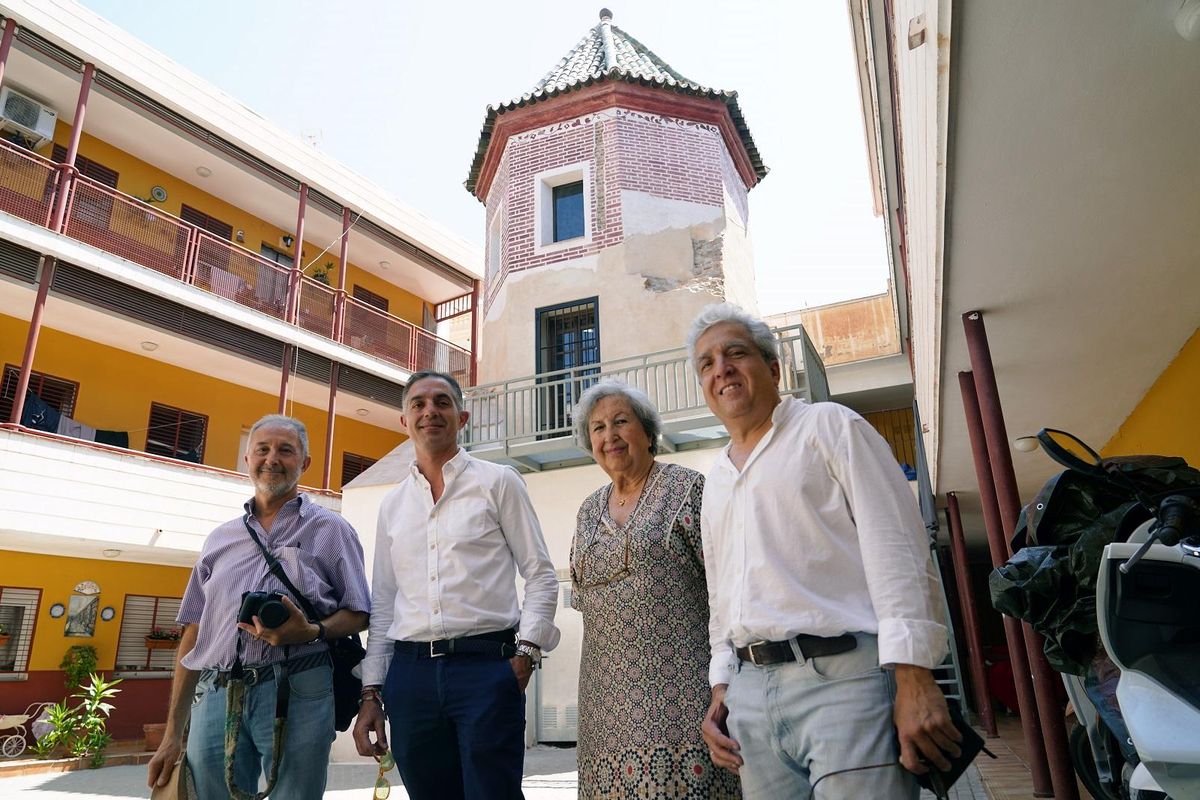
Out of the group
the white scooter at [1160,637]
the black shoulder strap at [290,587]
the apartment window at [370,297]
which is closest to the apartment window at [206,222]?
the apartment window at [370,297]

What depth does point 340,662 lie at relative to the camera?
2.84m

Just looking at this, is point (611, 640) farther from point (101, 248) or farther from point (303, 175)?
point (303, 175)

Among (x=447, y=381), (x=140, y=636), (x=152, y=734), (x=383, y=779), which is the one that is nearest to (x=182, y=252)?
(x=140, y=636)

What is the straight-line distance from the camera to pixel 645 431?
2.63m

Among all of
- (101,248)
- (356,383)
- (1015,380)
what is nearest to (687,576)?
(1015,380)

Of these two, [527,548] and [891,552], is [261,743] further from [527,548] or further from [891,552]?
[891,552]

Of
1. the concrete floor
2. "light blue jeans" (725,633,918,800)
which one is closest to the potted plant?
the concrete floor

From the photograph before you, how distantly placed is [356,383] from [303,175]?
3.81 metres

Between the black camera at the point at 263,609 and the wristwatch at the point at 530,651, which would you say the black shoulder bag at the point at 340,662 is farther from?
the wristwatch at the point at 530,651

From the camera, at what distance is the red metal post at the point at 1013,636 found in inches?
199

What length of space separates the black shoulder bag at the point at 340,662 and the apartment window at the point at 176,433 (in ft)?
37.8

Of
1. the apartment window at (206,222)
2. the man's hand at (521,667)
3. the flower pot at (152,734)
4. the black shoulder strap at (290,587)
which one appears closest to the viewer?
the man's hand at (521,667)

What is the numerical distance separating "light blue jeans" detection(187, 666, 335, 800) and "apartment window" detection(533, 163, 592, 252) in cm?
1045

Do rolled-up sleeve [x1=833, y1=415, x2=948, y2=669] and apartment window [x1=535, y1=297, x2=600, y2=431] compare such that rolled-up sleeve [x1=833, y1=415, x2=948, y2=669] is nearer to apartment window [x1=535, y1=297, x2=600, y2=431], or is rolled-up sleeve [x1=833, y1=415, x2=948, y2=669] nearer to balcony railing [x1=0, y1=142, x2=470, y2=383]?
apartment window [x1=535, y1=297, x2=600, y2=431]
